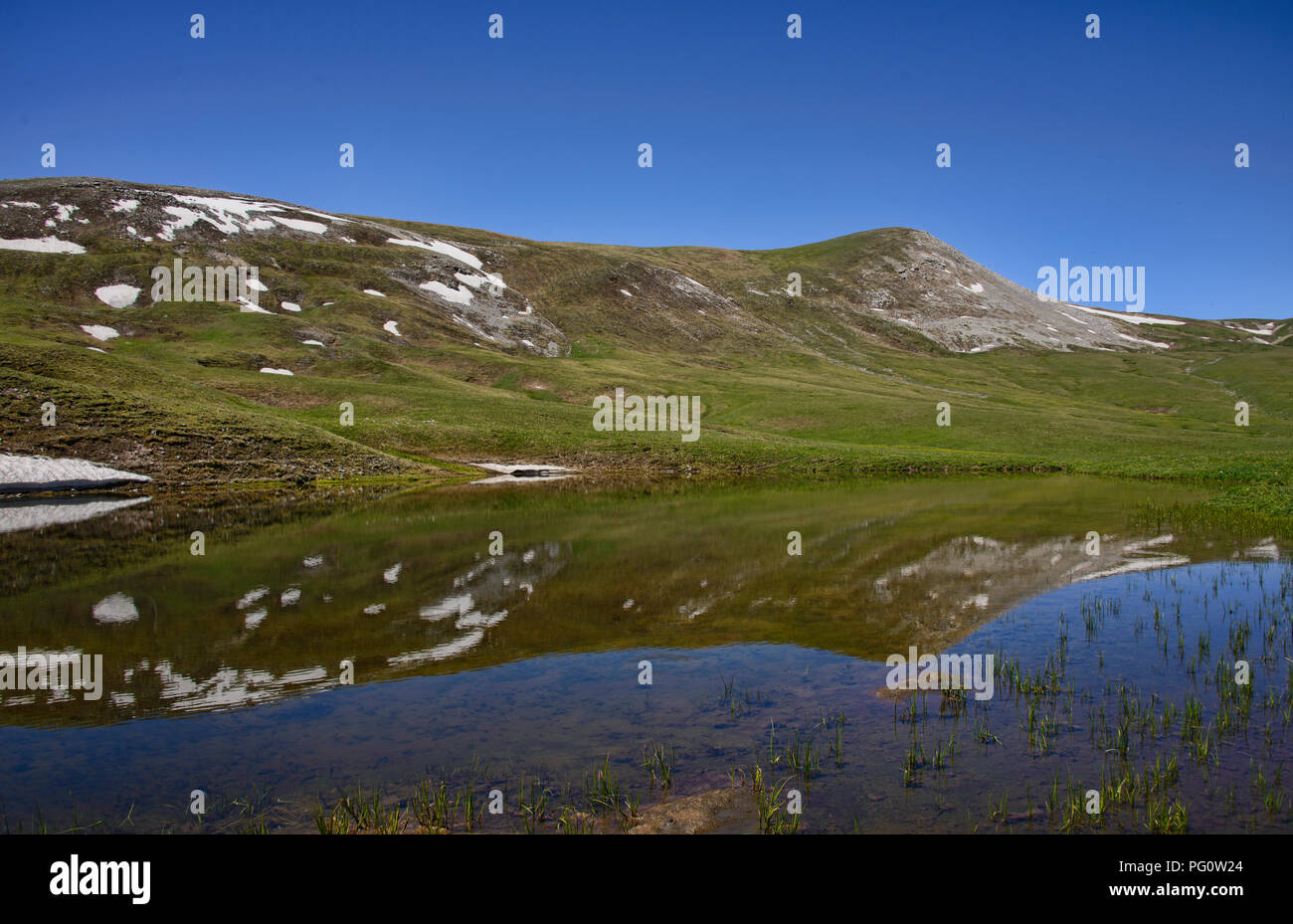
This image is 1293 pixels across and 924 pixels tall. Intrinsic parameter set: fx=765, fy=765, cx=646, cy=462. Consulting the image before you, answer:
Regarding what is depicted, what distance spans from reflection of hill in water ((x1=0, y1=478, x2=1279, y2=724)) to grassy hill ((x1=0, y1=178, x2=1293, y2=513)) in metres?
18.2

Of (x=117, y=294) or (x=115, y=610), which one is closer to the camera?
(x=115, y=610)

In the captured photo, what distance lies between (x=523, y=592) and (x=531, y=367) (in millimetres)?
76713

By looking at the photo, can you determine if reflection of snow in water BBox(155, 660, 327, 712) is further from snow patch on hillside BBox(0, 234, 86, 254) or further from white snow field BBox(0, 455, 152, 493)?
snow patch on hillside BBox(0, 234, 86, 254)

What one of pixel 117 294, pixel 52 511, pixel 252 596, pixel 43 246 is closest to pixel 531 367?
pixel 117 294

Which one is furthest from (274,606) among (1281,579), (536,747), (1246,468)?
(1246,468)

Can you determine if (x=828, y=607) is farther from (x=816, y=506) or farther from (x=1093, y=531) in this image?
(x=816, y=506)

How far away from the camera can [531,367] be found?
9488 cm

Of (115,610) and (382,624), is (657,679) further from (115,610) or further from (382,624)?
(115,610)

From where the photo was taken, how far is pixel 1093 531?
29.3 metres

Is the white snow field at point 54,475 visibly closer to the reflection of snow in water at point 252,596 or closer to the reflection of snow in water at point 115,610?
the reflection of snow in water at point 115,610

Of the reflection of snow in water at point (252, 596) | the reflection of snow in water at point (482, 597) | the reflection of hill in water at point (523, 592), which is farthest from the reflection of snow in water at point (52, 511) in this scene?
the reflection of snow in water at point (482, 597)

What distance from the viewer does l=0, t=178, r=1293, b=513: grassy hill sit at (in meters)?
53.8

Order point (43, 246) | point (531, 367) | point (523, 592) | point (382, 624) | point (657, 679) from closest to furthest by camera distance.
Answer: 1. point (657, 679)
2. point (382, 624)
3. point (523, 592)
4. point (531, 367)
5. point (43, 246)

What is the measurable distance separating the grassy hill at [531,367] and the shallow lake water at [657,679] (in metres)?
23.2
